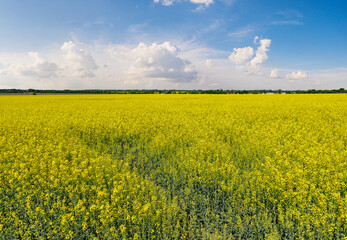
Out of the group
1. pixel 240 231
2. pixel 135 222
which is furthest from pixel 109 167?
pixel 240 231

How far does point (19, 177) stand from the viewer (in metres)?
4.81

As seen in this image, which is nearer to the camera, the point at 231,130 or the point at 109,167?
the point at 109,167

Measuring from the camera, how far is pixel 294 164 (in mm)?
5285

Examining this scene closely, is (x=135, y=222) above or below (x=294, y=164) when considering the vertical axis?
below

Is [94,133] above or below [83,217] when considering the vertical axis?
above

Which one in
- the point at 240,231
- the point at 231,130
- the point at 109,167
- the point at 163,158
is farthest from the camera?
the point at 231,130

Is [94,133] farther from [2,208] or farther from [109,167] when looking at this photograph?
[2,208]

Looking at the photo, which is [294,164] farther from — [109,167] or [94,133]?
[94,133]

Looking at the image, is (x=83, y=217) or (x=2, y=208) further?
(x=2, y=208)

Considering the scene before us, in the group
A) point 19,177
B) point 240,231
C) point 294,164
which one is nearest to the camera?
point 240,231

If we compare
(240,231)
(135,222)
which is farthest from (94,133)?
(240,231)

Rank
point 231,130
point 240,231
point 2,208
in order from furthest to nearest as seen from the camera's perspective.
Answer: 1. point 231,130
2. point 2,208
3. point 240,231

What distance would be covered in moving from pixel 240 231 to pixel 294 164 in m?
2.88

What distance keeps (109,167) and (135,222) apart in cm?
243
